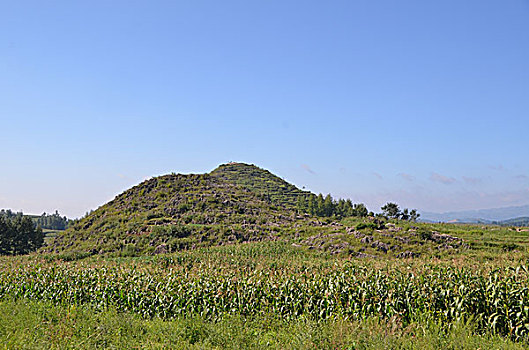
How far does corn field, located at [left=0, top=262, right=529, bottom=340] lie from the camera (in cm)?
1041

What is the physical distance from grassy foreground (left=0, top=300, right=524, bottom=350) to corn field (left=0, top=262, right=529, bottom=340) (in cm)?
77

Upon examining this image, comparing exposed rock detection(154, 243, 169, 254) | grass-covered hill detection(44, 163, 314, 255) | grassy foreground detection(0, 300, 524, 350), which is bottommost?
grassy foreground detection(0, 300, 524, 350)

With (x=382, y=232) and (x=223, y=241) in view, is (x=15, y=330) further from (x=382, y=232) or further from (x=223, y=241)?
(x=223, y=241)

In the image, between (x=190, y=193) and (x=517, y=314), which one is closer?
(x=517, y=314)

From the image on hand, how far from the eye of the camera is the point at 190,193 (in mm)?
66750

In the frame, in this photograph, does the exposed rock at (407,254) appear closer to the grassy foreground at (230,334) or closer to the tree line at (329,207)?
the grassy foreground at (230,334)

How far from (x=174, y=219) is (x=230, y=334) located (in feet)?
154

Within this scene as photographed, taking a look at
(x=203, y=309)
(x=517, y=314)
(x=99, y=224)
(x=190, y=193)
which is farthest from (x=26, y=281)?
(x=190, y=193)

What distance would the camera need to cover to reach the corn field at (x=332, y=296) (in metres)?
10.4

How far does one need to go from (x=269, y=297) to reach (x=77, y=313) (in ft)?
22.7

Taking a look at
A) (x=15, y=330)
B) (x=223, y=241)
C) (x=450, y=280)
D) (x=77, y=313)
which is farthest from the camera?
(x=223, y=241)

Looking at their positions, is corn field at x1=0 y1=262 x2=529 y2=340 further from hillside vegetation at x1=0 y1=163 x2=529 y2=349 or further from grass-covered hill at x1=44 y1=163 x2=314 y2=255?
grass-covered hill at x1=44 y1=163 x2=314 y2=255

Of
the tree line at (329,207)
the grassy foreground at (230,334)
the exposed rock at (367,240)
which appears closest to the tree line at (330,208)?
the tree line at (329,207)

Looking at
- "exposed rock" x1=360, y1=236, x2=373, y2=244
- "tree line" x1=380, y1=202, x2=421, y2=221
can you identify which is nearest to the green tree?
"tree line" x1=380, y1=202, x2=421, y2=221
